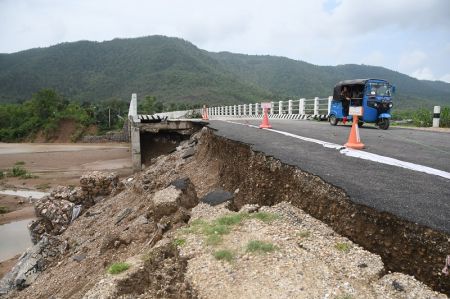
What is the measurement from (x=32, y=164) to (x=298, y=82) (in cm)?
13118

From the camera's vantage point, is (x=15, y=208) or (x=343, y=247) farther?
(x=15, y=208)

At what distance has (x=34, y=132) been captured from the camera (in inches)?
2498

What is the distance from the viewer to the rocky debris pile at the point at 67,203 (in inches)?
476

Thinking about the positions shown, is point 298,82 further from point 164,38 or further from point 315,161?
point 315,161

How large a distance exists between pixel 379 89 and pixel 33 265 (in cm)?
1246

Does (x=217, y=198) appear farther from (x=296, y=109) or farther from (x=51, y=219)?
(x=296, y=109)

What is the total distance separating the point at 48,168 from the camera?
113 feet

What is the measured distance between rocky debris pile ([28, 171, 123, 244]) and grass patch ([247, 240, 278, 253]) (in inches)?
380

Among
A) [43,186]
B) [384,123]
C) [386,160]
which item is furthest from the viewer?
[43,186]

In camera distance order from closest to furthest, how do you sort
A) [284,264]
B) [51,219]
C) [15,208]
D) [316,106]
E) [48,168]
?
[284,264] → [51,219] → [15,208] → [316,106] → [48,168]

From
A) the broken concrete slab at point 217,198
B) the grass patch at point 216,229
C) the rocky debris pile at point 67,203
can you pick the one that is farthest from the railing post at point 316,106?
the grass patch at point 216,229

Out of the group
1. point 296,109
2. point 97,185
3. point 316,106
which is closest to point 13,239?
point 97,185

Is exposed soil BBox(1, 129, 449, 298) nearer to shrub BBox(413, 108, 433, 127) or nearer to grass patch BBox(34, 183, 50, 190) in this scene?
shrub BBox(413, 108, 433, 127)

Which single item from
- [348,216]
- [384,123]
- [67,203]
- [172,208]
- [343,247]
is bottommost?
[67,203]
